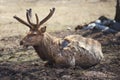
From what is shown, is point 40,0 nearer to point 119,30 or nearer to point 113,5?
point 113,5

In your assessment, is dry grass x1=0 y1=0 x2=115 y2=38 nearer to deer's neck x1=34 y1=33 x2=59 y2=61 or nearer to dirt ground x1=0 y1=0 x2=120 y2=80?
dirt ground x1=0 y1=0 x2=120 y2=80

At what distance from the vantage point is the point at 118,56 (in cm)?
977

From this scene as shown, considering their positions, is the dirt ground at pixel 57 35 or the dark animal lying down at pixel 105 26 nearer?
the dirt ground at pixel 57 35

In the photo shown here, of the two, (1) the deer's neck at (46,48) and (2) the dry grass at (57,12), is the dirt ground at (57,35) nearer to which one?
(2) the dry grass at (57,12)

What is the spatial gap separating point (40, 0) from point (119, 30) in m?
9.59

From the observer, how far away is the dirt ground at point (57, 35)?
7.97 m

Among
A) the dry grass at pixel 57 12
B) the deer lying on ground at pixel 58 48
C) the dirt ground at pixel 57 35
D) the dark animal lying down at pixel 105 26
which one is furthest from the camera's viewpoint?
the dry grass at pixel 57 12

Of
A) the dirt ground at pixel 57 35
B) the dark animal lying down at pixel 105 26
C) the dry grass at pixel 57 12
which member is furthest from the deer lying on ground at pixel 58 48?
the dry grass at pixel 57 12

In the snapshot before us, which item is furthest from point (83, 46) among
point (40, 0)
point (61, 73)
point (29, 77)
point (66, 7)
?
point (40, 0)

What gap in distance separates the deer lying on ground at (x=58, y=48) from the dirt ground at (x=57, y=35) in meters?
0.19

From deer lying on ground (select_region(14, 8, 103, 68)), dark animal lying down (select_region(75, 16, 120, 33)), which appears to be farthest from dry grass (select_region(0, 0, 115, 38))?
deer lying on ground (select_region(14, 8, 103, 68))

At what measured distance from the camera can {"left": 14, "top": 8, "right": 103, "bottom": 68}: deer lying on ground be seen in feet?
26.9

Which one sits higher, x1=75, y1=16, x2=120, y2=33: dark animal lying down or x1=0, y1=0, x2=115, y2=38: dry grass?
x1=0, y1=0, x2=115, y2=38: dry grass

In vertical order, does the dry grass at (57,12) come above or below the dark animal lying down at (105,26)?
above
